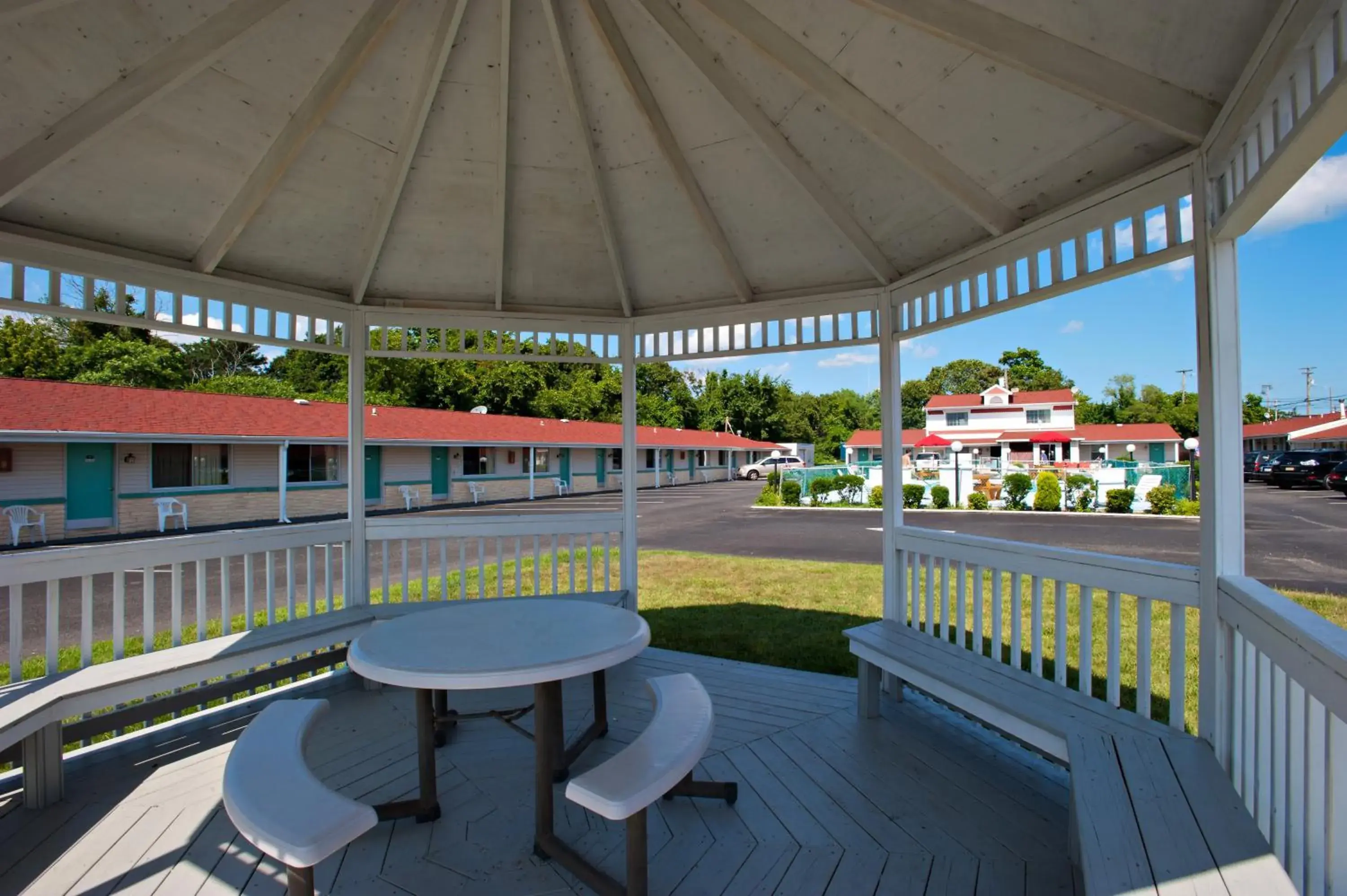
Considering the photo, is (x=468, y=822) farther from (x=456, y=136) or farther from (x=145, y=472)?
(x=145, y=472)

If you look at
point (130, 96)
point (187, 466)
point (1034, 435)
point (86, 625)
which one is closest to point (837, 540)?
point (86, 625)

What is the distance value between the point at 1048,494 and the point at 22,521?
76.1ft

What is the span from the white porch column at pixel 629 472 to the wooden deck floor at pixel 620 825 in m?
1.27

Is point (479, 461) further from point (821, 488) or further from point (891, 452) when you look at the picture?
point (891, 452)

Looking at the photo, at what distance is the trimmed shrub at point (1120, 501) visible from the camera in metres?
16.0

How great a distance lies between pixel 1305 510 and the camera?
15.8m

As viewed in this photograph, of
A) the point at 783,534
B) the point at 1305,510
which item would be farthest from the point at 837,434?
the point at 783,534

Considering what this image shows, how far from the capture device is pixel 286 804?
5.75ft

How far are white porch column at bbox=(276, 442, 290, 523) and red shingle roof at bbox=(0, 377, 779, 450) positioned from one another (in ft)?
1.60

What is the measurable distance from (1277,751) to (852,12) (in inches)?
108

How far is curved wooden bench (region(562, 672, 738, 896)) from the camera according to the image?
181 centimetres

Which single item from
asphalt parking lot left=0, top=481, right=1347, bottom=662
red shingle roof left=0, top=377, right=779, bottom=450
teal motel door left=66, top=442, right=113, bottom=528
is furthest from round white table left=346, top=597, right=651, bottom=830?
teal motel door left=66, top=442, right=113, bottom=528

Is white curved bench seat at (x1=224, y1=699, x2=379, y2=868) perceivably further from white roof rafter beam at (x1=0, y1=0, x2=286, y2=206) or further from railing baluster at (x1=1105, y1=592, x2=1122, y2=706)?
railing baluster at (x1=1105, y1=592, x2=1122, y2=706)

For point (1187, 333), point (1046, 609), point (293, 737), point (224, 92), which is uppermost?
point (224, 92)
